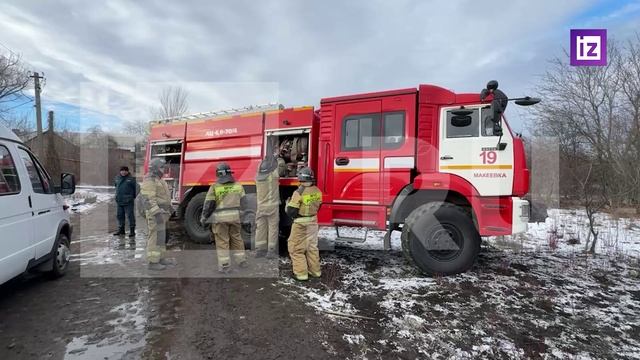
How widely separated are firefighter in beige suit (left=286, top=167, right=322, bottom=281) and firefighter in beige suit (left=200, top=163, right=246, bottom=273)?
934 millimetres

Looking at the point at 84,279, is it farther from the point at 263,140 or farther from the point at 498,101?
the point at 498,101

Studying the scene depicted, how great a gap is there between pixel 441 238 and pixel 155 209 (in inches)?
174

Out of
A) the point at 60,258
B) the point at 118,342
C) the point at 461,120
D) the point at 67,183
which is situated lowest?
the point at 118,342

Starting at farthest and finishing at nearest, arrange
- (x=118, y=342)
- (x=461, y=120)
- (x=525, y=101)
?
(x=461, y=120) < (x=525, y=101) < (x=118, y=342)

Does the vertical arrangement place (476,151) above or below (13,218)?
above

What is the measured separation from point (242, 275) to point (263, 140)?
2.69 meters

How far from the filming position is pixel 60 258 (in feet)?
17.3

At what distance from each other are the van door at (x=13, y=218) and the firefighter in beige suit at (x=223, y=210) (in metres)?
2.17

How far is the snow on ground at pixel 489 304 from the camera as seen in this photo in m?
3.56

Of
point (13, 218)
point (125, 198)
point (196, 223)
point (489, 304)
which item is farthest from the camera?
point (125, 198)

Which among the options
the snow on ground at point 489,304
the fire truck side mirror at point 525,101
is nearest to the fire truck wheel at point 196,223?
the snow on ground at point 489,304

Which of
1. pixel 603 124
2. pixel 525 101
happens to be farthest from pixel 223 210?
pixel 603 124

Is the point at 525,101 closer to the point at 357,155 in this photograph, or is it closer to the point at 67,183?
the point at 357,155

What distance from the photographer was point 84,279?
17.2 ft
